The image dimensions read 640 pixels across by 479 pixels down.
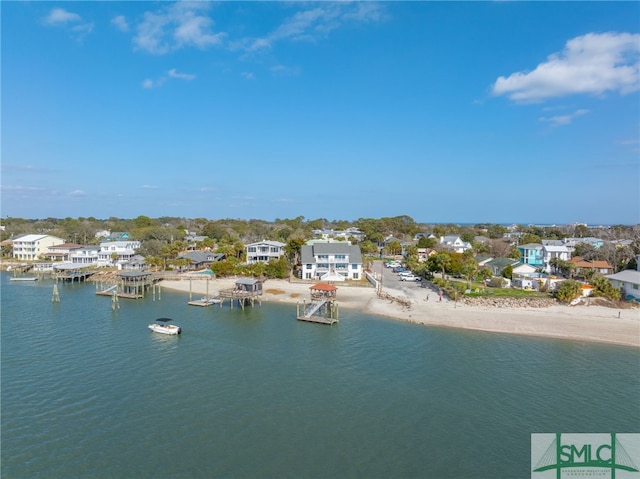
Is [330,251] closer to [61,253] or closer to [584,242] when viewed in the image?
[584,242]

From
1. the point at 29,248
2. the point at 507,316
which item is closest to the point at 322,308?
the point at 507,316

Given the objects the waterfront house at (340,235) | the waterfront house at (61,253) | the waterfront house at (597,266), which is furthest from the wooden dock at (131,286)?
the waterfront house at (597,266)

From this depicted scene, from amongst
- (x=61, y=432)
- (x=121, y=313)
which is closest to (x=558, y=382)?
(x=61, y=432)

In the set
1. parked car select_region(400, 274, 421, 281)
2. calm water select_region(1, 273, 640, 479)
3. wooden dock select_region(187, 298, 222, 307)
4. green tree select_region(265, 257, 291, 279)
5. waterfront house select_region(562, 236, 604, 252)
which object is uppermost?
waterfront house select_region(562, 236, 604, 252)

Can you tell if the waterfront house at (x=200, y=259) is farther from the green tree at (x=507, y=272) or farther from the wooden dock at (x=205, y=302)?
the green tree at (x=507, y=272)

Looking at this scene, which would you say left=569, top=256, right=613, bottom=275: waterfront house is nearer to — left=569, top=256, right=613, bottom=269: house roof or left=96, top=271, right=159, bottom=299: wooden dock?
left=569, top=256, right=613, bottom=269: house roof

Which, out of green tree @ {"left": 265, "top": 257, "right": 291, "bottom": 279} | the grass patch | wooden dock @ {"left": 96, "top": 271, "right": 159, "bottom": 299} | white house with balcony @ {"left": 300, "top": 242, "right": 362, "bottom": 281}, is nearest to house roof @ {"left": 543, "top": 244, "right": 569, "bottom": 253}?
white house with balcony @ {"left": 300, "top": 242, "right": 362, "bottom": 281}
